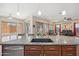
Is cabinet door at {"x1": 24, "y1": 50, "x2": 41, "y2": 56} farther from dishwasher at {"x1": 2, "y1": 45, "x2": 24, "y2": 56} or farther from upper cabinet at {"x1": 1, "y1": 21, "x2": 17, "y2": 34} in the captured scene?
upper cabinet at {"x1": 1, "y1": 21, "x2": 17, "y2": 34}

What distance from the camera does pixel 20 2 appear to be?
1830 millimetres

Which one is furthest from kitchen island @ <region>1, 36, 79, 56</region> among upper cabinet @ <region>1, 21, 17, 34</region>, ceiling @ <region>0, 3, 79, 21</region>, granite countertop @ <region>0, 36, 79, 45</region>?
ceiling @ <region>0, 3, 79, 21</region>

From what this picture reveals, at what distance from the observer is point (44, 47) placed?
185 centimetres

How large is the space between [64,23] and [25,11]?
70 centimetres

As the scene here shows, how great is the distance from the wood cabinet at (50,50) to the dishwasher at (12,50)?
A: 0.09 metres

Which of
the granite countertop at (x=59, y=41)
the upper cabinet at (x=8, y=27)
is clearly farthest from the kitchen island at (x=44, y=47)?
the upper cabinet at (x=8, y=27)

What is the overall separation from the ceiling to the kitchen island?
1.29 ft

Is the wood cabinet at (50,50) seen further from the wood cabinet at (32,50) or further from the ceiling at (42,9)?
the ceiling at (42,9)

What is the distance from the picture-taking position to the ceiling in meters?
1.81

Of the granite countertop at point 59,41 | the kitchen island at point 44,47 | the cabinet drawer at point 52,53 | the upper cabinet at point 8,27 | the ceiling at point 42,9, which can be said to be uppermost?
the ceiling at point 42,9

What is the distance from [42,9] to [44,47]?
2.15 feet

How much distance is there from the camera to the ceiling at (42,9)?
5.93 feet

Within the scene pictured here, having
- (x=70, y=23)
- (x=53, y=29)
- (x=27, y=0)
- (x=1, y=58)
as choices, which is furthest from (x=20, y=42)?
(x=70, y=23)

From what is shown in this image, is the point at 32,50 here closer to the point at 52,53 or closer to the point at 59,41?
the point at 52,53
